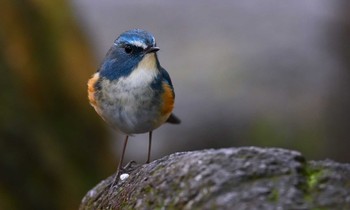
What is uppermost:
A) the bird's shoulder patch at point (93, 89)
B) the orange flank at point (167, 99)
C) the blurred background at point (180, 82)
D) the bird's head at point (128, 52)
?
the bird's head at point (128, 52)

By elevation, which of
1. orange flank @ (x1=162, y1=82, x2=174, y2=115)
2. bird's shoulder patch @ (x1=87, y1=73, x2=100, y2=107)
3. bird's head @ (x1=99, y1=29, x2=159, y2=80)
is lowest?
orange flank @ (x1=162, y1=82, x2=174, y2=115)

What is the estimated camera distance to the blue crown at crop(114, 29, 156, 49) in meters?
6.02

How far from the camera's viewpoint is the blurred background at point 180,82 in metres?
8.97

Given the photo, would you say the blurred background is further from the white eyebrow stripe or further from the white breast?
the white eyebrow stripe

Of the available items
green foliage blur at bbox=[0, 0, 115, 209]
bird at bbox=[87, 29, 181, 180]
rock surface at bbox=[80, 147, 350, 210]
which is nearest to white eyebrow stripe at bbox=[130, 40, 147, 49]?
bird at bbox=[87, 29, 181, 180]

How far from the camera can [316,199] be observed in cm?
395

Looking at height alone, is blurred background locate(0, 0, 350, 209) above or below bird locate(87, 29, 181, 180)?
below

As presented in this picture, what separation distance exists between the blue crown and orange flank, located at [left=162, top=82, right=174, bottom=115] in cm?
40

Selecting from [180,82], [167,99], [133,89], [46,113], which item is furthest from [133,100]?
[180,82]

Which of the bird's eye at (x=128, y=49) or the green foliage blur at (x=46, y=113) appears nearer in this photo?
the bird's eye at (x=128, y=49)

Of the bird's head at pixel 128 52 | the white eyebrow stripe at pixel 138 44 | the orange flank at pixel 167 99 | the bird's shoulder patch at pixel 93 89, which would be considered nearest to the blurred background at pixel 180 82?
the bird's shoulder patch at pixel 93 89

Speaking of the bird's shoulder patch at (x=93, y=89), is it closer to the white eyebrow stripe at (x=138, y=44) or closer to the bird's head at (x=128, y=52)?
the bird's head at (x=128, y=52)

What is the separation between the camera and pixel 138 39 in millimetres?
6070

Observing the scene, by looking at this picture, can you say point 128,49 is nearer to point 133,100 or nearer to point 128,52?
point 128,52
